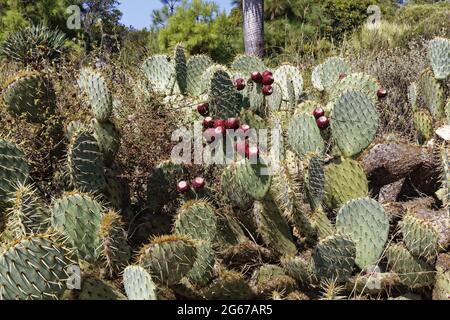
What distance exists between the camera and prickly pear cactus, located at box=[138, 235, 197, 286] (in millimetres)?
1785

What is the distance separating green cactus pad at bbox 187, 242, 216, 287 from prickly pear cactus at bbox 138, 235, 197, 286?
18 centimetres

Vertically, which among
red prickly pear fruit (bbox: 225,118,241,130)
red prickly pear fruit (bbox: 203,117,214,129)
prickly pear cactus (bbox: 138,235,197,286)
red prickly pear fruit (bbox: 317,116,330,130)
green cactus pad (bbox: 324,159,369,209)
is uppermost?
red prickly pear fruit (bbox: 203,117,214,129)

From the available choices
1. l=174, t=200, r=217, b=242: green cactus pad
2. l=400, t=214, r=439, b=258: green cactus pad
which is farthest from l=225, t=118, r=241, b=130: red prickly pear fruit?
l=400, t=214, r=439, b=258: green cactus pad

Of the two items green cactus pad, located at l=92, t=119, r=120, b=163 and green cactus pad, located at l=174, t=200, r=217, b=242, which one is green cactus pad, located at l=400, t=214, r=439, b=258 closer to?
green cactus pad, located at l=174, t=200, r=217, b=242

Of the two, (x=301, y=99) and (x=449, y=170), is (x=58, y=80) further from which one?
(x=449, y=170)

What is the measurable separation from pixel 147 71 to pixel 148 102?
55cm

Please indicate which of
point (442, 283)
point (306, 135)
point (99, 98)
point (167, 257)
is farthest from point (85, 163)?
point (442, 283)

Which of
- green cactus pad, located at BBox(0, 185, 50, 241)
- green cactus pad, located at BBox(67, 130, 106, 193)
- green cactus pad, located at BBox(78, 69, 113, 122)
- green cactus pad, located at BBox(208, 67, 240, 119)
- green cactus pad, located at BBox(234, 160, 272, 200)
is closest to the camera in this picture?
green cactus pad, located at BBox(0, 185, 50, 241)

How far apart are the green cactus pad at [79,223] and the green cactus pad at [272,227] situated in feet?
2.30

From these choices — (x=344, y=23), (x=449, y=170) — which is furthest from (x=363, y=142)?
(x=344, y=23)

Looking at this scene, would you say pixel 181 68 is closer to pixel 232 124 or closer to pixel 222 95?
pixel 222 95

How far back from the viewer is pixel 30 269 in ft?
5.27
